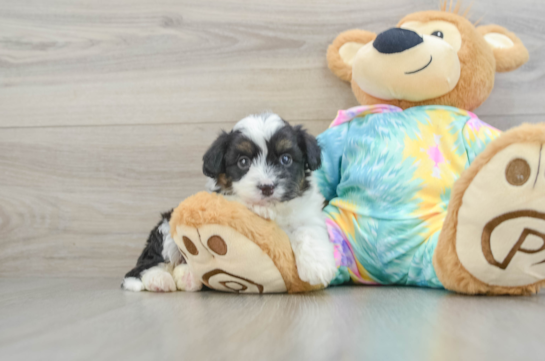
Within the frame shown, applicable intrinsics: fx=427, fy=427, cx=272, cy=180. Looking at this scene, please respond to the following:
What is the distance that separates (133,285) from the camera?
4.96 feet

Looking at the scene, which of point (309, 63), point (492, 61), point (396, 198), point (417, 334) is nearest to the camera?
point (417, 334)

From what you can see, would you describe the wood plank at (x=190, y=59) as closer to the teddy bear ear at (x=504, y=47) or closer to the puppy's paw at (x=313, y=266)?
the teddy bear ear at (x=504, y=47)

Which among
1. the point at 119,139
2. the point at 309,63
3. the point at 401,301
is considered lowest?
the point at 401,301

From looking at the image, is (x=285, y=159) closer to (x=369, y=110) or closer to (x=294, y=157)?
(x=294, y=157)

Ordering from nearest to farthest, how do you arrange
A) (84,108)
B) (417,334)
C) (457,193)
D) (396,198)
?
(417,334), (457,193), (396,198), (84,108)

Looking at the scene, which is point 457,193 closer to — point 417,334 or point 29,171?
point 417,334

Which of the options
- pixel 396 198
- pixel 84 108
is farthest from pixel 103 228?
pixel 396 198

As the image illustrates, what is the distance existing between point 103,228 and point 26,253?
1.36 feet

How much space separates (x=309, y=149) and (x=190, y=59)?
92 cm

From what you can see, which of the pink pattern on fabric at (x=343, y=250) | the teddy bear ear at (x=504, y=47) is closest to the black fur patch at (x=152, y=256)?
the pink pattern on fabric at (x=343, y=250)

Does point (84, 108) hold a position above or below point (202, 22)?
below

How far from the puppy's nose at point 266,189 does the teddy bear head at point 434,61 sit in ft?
1.97

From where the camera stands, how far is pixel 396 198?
57.2 inches

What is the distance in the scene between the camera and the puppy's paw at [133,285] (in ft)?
4.91
